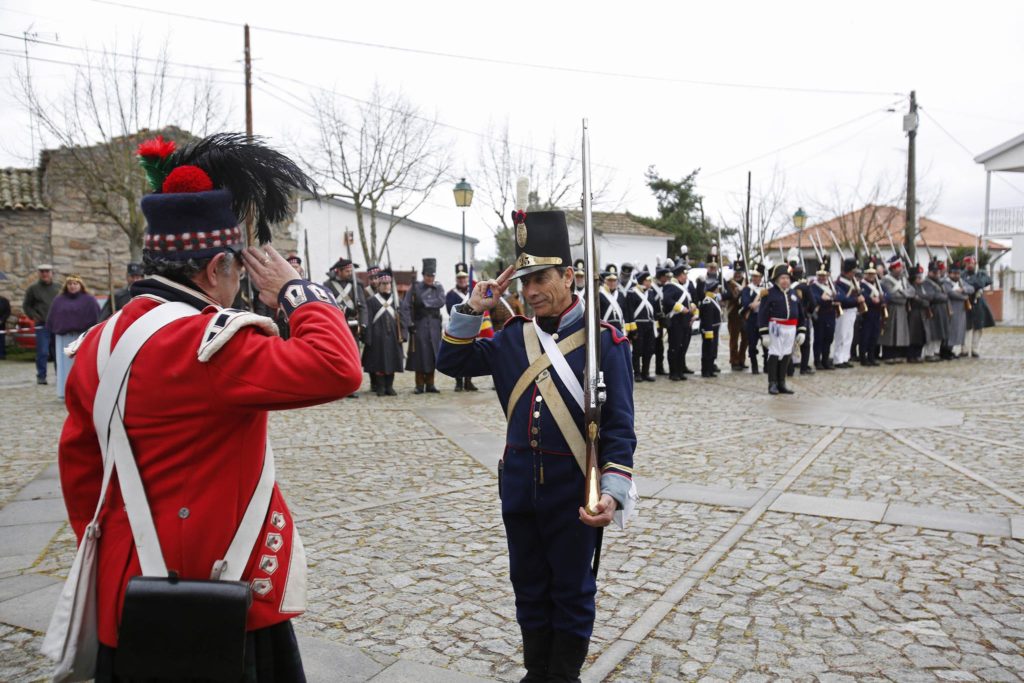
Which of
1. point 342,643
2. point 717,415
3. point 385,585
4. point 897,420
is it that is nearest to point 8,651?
point 342,643

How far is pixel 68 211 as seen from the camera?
22672 millimetres

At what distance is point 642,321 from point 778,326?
268 centimetres

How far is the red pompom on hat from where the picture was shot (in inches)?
83.7

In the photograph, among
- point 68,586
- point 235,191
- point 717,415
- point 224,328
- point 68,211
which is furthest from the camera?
point 68,211

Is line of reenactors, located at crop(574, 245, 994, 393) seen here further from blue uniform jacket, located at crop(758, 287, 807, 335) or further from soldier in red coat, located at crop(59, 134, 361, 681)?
soldier in red coat, located at crop(59, 134, 361, 681)

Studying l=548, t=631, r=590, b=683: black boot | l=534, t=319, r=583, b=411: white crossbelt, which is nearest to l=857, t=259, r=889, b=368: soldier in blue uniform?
l=534, t=319, r=583, b=411: white crossbelt

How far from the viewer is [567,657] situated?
306cm

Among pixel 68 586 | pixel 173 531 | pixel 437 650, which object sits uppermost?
pixel 173 531

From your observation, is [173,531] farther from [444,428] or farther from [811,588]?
[444,428]

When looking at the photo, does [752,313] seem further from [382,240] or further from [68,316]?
[382,240]

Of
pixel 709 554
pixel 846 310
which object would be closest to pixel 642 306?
pixel 846 310

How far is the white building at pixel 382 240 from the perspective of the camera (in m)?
32.7

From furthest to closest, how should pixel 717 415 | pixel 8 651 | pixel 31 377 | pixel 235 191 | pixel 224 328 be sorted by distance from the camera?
1. pixel 31 377
2. pixel 717 415
3. pixel 8 651
4. pixel 235 191
5. pixel 224 328

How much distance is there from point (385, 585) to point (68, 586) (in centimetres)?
265
